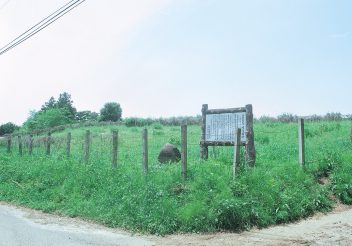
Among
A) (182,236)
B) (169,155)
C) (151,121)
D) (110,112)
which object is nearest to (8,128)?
(110,112)

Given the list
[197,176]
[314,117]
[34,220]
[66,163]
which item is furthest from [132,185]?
[314,117]

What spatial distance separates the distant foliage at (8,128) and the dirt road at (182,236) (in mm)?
69333

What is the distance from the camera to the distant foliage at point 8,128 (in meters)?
73.2

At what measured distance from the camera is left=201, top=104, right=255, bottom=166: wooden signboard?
11273 millimetres

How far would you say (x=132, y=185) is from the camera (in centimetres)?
1043

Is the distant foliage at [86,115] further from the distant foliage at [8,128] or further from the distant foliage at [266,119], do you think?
the distant foliage at [266,119]

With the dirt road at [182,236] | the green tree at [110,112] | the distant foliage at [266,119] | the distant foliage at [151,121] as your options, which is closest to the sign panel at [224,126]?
the dirt road at [182,236]

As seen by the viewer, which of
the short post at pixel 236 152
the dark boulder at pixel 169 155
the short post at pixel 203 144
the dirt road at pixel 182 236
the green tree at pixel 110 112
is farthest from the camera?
the green tree at pixel 110 112

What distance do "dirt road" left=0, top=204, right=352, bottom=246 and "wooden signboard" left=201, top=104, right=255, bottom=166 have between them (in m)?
2.84

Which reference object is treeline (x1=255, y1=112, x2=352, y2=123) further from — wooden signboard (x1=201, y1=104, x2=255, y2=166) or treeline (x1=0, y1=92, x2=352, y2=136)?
wooden signboard (x1=201, y1=104, x2=255, y2=166)

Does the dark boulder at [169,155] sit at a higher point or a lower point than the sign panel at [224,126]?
lower

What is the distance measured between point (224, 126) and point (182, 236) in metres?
4.85

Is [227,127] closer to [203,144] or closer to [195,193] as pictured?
[203,144]

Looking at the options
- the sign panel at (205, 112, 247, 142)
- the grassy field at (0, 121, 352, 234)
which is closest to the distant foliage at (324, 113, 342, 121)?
the grassy field at (0, 121, 352, 234)
